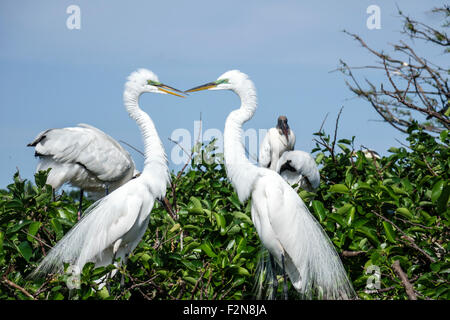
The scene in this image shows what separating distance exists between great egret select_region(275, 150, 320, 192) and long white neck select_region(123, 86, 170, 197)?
2.34 metres

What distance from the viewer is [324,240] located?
13.5 feet

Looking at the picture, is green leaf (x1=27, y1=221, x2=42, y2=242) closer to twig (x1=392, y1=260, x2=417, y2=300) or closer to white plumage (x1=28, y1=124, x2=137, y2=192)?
twig (x1=392, y1=260, x2=417, y2=300)

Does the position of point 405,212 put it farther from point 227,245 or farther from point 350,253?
point 227,245

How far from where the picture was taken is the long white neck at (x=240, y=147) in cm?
430

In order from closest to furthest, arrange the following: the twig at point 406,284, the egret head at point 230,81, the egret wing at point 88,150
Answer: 1. the twig at point 406,284
2. the egret head at point 230,81
3. the egret wing at point 88,150

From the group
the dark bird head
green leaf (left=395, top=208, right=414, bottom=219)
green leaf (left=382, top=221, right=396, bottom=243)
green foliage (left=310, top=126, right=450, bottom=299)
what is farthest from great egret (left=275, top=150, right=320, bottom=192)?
green leaf (left=382, top=221, right=396, bottom=243)

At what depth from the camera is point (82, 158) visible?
6.68m

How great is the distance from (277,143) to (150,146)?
3.28m

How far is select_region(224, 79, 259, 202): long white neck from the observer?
4.30 meters

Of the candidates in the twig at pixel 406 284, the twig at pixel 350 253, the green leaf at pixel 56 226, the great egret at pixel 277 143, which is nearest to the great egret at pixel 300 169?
the great egret at pixel 277 143

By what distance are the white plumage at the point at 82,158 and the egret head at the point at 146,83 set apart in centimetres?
192

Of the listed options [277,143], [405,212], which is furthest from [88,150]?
[405,212]

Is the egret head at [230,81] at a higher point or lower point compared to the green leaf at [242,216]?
higher

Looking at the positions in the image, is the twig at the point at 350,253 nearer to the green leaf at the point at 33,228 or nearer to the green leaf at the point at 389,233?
the green leaf at the point at 389,233
